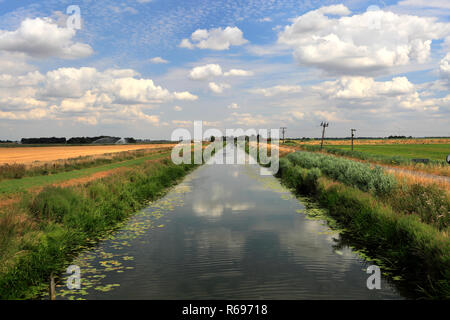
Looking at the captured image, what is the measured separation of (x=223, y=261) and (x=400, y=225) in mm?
5191

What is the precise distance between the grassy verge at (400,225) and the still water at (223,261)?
79cm

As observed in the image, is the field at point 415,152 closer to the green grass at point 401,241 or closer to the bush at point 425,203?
the bush at point 425,203

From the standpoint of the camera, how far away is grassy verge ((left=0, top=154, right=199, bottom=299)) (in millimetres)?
7660

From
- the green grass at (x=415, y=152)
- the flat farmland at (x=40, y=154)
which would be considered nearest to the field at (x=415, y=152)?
the green grass at (x=415, y=152)

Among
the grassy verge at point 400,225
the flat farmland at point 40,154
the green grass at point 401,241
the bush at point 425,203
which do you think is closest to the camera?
the green grass at point 401,241

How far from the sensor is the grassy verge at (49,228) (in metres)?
7.66

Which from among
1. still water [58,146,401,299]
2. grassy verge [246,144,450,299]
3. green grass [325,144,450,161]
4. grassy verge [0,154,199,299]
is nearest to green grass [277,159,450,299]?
grassy verge [246,144,450,299]

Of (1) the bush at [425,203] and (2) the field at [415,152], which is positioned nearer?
(1) the bush at [425,203]

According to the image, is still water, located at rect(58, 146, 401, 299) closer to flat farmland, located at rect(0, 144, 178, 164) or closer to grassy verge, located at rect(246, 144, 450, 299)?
grassy verge, located at rect(246, 144, 450, 299)

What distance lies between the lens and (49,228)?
408 inches

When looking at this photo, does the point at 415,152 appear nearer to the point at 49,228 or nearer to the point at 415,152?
the point at 415,152

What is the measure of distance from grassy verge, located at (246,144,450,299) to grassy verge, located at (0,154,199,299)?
879 centimetres

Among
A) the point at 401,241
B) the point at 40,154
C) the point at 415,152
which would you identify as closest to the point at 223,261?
the point at 401,241
